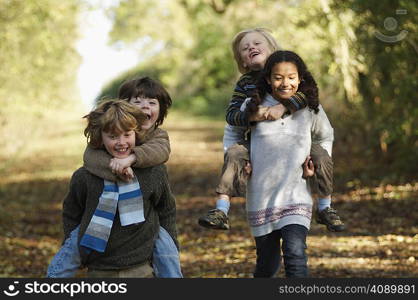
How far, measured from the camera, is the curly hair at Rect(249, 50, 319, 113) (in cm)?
495

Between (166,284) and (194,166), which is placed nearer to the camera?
(166,284)

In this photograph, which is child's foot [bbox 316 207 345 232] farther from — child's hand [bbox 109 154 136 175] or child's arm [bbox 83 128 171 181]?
child's hand [bbox 109 154 136 175]

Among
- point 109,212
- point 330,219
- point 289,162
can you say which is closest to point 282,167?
point 289,162

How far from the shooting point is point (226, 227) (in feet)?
16.4

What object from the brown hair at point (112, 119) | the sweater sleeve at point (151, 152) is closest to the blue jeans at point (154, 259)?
the sweater sleeve at point (151, 152)

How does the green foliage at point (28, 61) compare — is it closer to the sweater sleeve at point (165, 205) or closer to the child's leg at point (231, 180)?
the child's leg at point (231, 180)

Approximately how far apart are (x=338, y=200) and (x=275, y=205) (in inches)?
328

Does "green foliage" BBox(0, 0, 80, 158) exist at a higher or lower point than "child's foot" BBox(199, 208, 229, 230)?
higher

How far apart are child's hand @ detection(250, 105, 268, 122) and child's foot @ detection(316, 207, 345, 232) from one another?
0.69 meters

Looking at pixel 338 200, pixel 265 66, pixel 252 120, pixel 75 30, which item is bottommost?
pixel 338 200

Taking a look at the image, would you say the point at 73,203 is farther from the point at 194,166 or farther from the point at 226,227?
the point at 194,166

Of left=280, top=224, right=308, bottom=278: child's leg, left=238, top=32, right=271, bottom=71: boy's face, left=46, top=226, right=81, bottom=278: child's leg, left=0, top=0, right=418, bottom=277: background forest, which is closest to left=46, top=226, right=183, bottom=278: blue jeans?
left=46, top=226, right=81, bottom=278: child's leg

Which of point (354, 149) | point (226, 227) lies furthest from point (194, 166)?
point (226, 227)

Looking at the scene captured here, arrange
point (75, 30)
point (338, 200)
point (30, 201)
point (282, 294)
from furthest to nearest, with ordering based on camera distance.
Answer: point (75, 30) < point (30, 201) < point (338, 200) < point (282, 294)
